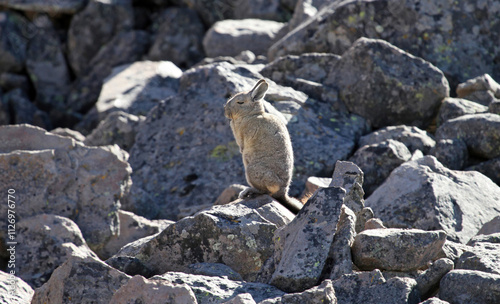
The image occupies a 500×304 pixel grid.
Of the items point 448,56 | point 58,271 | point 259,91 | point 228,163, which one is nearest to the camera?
point 58,271

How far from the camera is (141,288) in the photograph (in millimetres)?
5855

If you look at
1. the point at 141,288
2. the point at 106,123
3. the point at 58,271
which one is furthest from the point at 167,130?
the point at 141,288

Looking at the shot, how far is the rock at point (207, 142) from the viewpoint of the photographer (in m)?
12.0

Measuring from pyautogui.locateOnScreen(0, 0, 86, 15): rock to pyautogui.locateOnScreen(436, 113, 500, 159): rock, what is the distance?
18.0 m

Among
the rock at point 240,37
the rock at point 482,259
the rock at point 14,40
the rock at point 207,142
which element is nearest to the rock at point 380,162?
the rock at point 207,142

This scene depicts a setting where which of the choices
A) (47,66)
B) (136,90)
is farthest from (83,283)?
(47,66)

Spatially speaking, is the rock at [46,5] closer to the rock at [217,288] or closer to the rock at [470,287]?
the rock at [217,288]

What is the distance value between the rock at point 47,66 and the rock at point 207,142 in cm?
1213

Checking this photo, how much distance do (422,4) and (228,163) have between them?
6614 millimetres

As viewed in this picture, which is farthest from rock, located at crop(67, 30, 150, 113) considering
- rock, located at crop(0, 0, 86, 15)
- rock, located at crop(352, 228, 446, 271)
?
rock, located at crop(352, 228, 446, 271)

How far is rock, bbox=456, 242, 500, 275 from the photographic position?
6.48 m

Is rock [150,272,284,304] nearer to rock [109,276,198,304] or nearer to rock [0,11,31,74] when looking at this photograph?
rock [109,276,198,304]

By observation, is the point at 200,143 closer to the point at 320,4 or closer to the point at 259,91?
the point at 259,91

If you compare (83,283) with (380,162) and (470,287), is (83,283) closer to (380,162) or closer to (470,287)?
(470,287)
